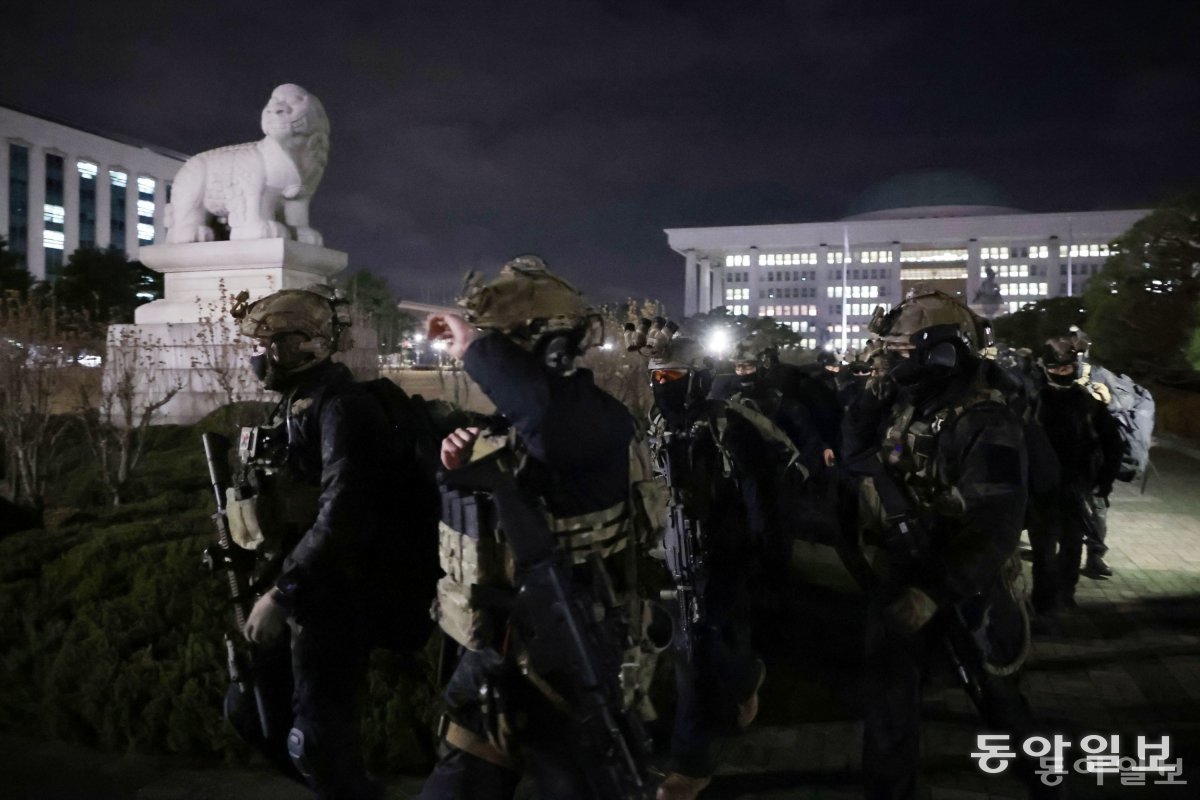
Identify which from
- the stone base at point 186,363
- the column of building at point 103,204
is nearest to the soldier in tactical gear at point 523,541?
the stone base at point 186,363

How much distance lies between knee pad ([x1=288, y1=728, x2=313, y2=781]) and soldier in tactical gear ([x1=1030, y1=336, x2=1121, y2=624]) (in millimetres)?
5558

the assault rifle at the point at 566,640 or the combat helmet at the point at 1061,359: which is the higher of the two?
the combat helmet at the point at 1061,359

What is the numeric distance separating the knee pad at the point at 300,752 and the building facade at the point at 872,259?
9588 cm

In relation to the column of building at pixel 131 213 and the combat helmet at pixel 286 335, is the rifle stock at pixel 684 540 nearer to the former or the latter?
the combat helmet at pixel 286 335

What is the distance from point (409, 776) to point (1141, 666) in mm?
4346

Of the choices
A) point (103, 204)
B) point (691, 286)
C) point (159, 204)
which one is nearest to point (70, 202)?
point (103, 204)

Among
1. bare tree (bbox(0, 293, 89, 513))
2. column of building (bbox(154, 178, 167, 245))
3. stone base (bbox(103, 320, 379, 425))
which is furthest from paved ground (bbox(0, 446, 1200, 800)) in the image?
column of building (bbox(154, 178, 167, 245))

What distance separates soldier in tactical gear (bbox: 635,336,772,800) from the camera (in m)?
4.26

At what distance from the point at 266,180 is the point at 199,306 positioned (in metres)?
2.13

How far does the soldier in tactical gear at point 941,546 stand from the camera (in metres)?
3.27

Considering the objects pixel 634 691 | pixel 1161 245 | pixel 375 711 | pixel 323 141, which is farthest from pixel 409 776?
pixel 1161 245

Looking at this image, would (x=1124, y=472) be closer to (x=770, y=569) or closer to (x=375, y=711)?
(x=770, y=569)

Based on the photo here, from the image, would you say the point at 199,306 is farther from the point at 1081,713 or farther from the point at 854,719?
the point at 1081,713

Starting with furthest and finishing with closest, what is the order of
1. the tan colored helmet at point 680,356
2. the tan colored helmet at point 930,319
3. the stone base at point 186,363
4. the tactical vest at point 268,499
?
the stone base at point 186,363 < the tan colored helmet at point 680,356 < the tan colored helmet at point 930,319 < the tactical vest at point 268,499
